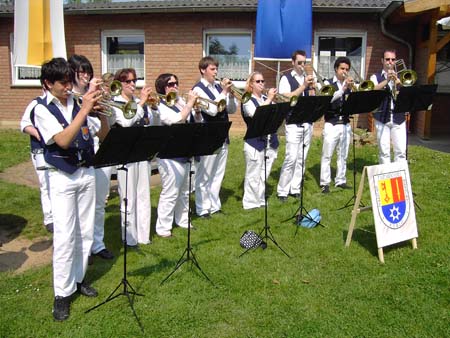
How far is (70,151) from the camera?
3.94 meters

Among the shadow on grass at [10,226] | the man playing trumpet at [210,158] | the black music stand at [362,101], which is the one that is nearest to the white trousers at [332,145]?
the black music stand at [362,101]

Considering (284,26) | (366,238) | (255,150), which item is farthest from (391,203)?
(284,26)

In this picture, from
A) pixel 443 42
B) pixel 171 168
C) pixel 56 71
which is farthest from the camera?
pixel 443 42

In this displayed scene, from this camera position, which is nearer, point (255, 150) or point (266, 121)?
point (266, 121)

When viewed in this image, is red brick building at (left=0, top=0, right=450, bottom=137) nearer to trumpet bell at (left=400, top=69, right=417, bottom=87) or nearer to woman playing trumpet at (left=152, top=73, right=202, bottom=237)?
trumpet bell at (left=400, top=69, right=417, bottom=87)

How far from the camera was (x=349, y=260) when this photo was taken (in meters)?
5.10

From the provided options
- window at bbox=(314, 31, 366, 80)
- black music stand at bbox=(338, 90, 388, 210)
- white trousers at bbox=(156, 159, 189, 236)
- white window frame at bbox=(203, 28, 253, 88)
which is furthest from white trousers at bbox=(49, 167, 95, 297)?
window at bbox=(314, 31, 366, 80)

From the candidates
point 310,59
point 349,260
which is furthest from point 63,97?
point 310,59

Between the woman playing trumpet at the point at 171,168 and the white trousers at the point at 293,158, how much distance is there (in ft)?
5.87

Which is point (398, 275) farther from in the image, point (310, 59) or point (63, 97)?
point (310, 59)

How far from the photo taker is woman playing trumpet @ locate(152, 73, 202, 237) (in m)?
5.60

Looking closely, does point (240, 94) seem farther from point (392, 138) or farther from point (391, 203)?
point (392, 138)

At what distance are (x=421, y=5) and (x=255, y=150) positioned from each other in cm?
614

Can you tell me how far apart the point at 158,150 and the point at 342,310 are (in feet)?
7.26
